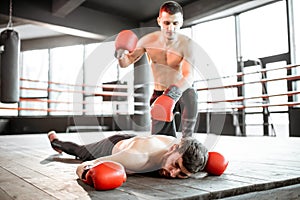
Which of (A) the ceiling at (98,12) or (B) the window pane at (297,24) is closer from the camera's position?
(B) the window pane at (297,24)

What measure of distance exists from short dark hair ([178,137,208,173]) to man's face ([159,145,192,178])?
19 mm

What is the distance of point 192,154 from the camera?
1.09 metres

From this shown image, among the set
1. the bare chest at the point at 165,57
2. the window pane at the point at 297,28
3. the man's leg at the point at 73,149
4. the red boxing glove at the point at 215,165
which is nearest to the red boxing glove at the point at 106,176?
the red boxing glove at the point at 215,165

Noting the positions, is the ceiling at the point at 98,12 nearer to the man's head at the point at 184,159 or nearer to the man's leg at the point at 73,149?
the man's leg at the point at 73,149

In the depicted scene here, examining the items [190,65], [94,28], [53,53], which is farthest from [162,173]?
[53,53]

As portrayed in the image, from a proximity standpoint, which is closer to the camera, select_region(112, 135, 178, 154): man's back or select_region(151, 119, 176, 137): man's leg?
select_region(112, 135, 178, 154): man's back

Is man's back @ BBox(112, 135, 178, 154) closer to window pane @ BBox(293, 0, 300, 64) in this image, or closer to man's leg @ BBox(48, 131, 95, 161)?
man's leg @ BBox(48, 131, 95, 161)

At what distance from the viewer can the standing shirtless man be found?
5.16 ft

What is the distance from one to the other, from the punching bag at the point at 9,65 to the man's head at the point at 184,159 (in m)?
3.14

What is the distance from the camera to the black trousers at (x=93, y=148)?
1502 mm

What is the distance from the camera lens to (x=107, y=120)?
698 centimetres

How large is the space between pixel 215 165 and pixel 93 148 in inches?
25.1

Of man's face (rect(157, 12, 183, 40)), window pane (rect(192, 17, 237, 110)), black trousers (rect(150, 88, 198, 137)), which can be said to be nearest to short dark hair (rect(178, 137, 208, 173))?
black trousers (rect(150, 88, 198, 137))

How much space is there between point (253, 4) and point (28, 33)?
506 cm
